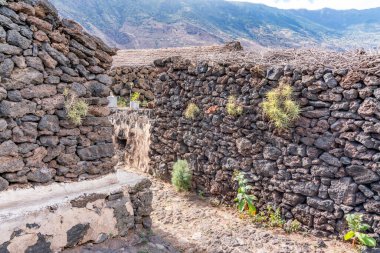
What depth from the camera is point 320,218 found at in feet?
18.0

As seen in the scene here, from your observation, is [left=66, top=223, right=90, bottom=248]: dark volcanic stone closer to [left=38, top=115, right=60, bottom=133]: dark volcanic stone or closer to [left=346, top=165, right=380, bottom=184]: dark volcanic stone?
[left=38, top=115, right=60, bottom=133]: dark volcanic stone

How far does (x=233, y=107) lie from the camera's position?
655cm

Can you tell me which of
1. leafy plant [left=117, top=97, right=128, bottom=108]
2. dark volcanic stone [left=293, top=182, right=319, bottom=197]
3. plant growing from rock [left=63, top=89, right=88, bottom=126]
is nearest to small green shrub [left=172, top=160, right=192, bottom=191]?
dark volcanic stone [left=293, top=182, right=319, bottom=197]

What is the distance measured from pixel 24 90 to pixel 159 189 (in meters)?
4.31

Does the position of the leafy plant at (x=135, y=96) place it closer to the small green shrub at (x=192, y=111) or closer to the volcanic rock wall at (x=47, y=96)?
the small green shrub at (x=192, y=111)

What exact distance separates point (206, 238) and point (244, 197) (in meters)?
1.08

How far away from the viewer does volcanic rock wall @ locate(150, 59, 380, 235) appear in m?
5.07

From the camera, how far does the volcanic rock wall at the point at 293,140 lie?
5.07m

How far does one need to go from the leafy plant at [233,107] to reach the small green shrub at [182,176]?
1607 mm

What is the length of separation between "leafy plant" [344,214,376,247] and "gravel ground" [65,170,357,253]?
0.73ft

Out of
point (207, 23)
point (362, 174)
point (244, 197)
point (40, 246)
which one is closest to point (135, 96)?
point (244, 197)

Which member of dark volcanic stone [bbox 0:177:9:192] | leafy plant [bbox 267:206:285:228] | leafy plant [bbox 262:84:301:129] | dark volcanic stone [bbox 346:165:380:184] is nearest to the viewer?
dark volcanic stone [bbox 0:177:9:192]

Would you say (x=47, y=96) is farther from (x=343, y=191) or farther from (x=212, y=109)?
(x=343, y=191)

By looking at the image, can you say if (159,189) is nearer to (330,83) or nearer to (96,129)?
(96,129)
